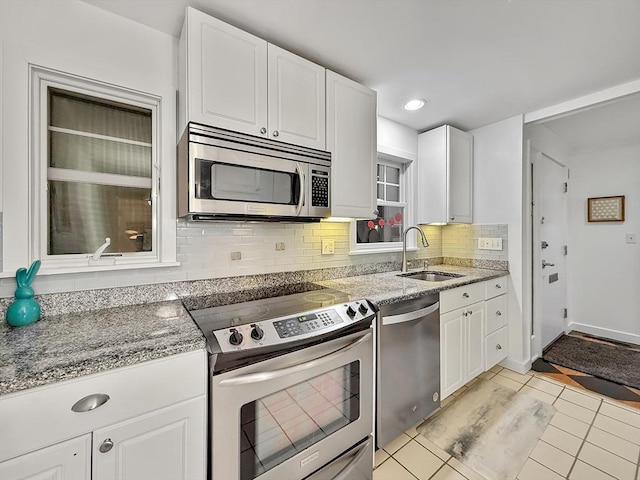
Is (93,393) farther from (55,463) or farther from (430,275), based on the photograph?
(430,275)

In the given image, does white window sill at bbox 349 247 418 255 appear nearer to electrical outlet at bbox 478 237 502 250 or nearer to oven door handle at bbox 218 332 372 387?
electrical outlet at bbox 478 237 502 250

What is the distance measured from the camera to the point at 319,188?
69.2 inches

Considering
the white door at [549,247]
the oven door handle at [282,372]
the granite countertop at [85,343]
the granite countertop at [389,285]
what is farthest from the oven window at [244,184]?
the white door at [549,247]

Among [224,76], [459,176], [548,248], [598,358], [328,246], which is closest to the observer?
[224,76]

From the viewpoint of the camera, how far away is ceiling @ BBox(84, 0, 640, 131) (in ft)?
4.54

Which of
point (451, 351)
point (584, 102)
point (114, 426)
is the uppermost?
point (584, 102)

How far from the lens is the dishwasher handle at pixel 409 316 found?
1649 mm

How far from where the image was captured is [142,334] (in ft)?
3.39

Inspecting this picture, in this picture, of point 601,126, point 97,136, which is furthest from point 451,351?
point 601,126

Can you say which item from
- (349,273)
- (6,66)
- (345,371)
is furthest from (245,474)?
(6,66)

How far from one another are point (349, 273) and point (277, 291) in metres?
0.76

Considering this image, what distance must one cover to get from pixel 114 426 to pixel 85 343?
0.92ft

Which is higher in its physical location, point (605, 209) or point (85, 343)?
point (605, 209)

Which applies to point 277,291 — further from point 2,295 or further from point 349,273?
point 2,295
